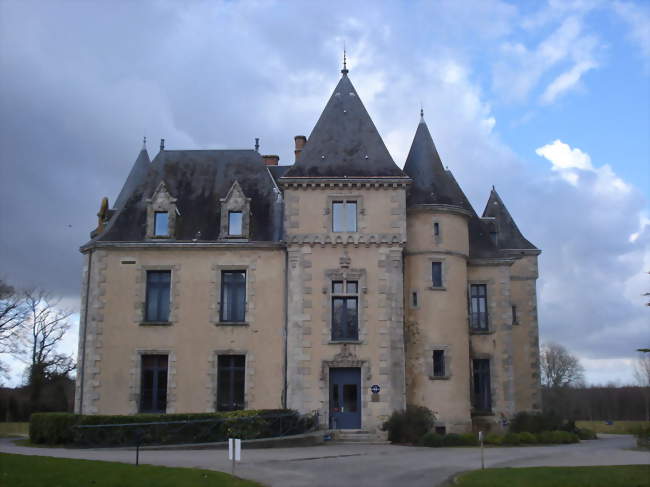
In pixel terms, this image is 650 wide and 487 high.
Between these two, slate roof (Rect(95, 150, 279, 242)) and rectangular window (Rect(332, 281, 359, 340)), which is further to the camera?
slate roof (Rect(95, 150, 279, 242))

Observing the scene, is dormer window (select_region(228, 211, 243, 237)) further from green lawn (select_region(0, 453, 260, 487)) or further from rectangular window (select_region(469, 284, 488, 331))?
green lawn (select_region(0, 453, 260, 487))

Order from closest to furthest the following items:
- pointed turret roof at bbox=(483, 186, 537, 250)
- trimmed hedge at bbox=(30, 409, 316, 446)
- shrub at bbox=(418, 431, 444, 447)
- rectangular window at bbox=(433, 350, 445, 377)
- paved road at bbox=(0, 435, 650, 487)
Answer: paved road at bbox=(0, 435, 650, 487) < trimmed hedge at bbox=(30, 409, 316, 446) < shrub at bbox=(418, 431, 444, 447) < rectangular window at bbox=(433, 350, 445, 377) < pointed turret roof at bbox=(483, 186, 537, 250)

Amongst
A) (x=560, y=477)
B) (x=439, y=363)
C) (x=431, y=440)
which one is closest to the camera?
(x=560, y=477)

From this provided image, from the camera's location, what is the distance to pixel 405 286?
29062mm

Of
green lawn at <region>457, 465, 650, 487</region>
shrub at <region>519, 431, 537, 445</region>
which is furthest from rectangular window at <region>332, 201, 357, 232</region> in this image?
green lawn at <region>457, 465, 650, 487</region>

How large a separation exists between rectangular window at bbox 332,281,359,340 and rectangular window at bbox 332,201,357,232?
211cm

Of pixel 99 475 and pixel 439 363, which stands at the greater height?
pixel 439 363

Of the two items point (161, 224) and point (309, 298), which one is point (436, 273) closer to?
point (309, 298)

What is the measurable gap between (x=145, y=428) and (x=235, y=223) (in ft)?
31.5

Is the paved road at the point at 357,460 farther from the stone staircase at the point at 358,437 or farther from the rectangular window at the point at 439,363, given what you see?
the rectangular window at the point at 439,363

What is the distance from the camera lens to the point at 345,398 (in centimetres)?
2714

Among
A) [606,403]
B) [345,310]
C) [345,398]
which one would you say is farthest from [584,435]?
[606,403]

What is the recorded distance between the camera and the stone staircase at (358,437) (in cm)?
2600

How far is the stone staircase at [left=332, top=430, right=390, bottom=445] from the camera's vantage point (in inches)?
1024
